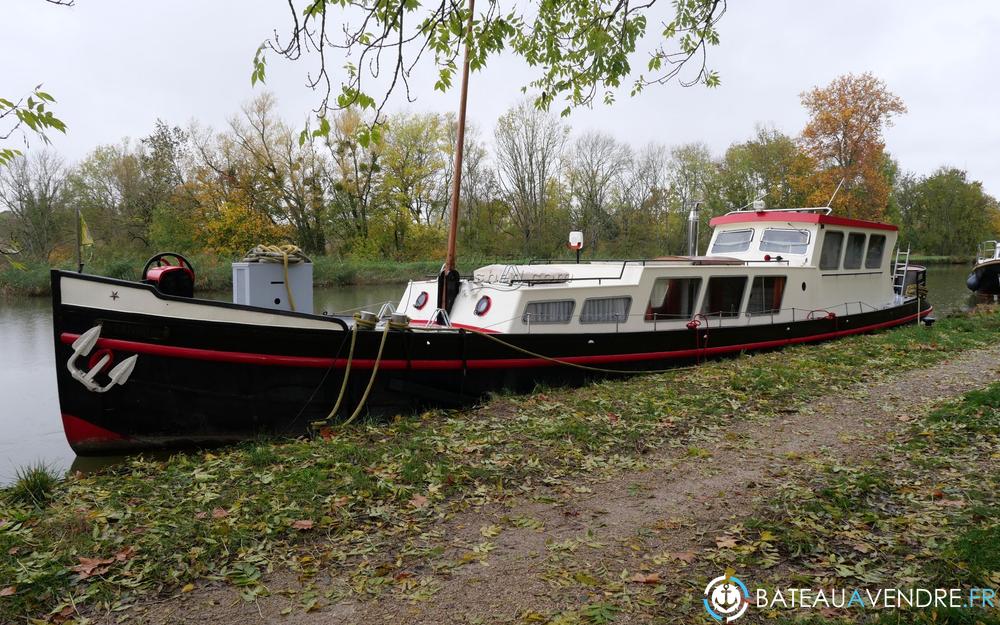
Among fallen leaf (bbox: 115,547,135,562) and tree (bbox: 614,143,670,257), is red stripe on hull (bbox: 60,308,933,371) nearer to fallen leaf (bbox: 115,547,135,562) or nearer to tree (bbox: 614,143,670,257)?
fallen leaf (bbox: 115,547,135,562)

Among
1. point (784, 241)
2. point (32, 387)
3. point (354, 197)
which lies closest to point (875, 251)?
point (784, 241)

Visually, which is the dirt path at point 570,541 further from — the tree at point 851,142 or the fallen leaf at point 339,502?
the tree at point 851,142

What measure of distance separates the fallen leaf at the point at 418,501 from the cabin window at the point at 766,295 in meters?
8.34

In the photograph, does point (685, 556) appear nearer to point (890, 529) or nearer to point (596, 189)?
point (890, 529)

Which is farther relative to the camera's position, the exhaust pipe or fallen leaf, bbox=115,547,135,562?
the exhaust pipe

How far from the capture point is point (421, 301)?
413 inches

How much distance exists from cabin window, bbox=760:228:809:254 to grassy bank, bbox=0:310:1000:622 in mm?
4471

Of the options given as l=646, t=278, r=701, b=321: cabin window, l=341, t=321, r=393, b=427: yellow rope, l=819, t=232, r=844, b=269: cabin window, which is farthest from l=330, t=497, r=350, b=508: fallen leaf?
l=819, t=232, r=844, b=269: cabin window

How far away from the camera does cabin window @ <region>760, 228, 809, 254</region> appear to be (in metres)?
12.1

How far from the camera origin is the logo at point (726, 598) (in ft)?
9.77

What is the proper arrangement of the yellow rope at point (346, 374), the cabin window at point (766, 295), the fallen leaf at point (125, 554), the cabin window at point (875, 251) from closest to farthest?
1. the fallen leaf at point (125, 554)
2. the yellow rope at point (346, 374)
3. the cabin window at point (766, 295)
4. the cabin window at point (875, 251)

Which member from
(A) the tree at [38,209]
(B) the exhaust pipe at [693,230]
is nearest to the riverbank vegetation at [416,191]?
(A) the tree at [38,209]

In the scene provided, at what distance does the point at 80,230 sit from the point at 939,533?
8369 millimetres

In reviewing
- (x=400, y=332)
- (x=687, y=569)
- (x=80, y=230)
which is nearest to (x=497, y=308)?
(x=400, y=332)
